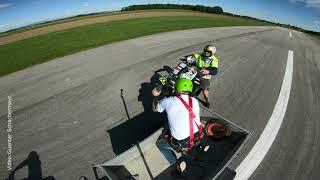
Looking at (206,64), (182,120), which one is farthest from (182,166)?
(206,64)

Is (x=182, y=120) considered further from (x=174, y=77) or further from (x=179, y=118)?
(x=174, y=77)

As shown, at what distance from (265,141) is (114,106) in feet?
18.4

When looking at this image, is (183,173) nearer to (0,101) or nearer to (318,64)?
(0,101)

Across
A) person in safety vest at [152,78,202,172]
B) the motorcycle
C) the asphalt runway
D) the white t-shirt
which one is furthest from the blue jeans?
the motorcycle

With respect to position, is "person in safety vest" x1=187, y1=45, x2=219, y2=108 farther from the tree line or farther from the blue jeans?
the tree line

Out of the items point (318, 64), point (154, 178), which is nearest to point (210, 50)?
point (154, 178)

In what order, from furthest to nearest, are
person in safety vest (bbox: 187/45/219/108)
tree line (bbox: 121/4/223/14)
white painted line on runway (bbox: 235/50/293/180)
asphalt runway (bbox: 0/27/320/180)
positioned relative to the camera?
1. tree line (bbox: 121/4/223/14)
2. person in safety vest (bbox: 187/45/219/108)
3. asphalt runway (bbox: 0/27/320/180)
4. white painted line on runway (bbox: 235/50/293/180)

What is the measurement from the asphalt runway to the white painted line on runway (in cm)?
15

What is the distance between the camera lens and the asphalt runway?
298 inches

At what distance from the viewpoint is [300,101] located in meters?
12.2

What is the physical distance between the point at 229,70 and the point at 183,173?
10.2 metres

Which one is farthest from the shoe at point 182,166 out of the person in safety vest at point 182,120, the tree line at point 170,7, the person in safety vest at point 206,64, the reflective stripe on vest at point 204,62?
the tree line at point 170,7

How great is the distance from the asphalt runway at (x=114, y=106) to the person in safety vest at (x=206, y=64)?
4.40ft

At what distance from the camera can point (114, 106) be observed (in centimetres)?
1023
